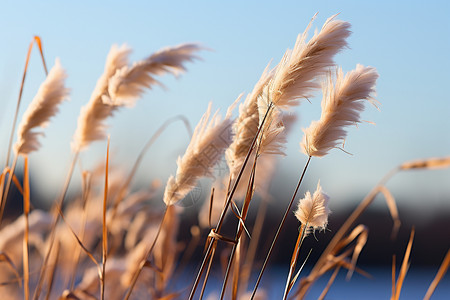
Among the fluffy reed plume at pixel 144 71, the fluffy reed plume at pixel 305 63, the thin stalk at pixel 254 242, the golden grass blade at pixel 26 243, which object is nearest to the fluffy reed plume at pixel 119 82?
the fluffy reed plume at pixel 144 71

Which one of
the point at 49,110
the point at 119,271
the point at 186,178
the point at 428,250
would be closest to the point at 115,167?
the point at 119,271

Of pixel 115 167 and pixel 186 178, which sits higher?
pixel 186 178

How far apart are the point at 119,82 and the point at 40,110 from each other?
0.33 metres

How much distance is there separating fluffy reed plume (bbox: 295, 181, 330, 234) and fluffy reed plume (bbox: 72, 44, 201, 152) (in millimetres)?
508

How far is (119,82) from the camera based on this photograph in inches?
59.9

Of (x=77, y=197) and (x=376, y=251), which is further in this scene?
(x=376, y=251)

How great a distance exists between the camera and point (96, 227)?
9.41 feet

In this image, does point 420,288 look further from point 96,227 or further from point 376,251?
point 96,227

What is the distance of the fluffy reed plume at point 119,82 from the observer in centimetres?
148

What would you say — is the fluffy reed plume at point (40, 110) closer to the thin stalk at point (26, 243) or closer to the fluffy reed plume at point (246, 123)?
the thin stalk at point (26, 243)

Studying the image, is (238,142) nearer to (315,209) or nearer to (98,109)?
(315,209)

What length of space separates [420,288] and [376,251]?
2370 mm

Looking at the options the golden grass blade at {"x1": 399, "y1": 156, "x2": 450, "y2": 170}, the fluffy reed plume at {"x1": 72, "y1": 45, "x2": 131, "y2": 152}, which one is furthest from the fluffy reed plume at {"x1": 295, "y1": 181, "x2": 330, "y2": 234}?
the fluffy reed plume at {"x1": 72, "y1": 45, "x2": 131, "y2": 152}

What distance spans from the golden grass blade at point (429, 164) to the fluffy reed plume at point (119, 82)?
0.68 meters
